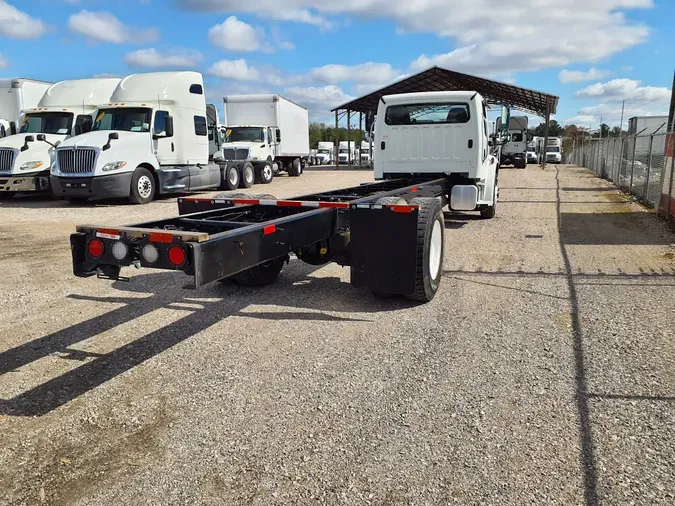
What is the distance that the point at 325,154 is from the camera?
56.3 meters

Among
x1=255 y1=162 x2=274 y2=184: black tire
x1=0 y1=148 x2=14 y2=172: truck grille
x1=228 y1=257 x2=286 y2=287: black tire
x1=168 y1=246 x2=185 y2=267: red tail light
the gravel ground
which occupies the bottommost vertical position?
the gravel ground

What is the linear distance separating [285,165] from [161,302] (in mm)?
23642

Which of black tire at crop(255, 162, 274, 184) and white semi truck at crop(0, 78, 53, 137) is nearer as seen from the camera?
white semi truck at crop(0, 78, 53, 137)

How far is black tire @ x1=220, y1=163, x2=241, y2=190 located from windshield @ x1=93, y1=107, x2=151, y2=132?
14.4 ft

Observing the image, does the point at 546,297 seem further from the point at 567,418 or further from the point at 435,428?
the point at 435,428

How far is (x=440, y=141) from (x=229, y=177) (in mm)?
11156

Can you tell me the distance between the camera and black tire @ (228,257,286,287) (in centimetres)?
597

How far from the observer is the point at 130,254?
3.54 metres

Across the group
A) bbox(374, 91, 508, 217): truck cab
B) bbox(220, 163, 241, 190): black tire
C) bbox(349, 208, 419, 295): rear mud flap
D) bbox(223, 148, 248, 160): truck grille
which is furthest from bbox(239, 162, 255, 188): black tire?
bbox(349, 208, 419, 295): rear mud flap

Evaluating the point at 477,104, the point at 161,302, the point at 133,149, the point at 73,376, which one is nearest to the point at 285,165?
the point at 133,149

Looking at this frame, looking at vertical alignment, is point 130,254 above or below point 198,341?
above

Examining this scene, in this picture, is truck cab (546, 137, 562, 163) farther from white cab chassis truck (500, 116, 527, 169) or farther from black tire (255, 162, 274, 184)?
black tire (255, 162, 274, 184)

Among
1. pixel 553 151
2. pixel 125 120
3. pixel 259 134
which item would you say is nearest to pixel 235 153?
pixel 259 134

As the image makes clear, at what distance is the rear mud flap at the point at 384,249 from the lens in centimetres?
502
